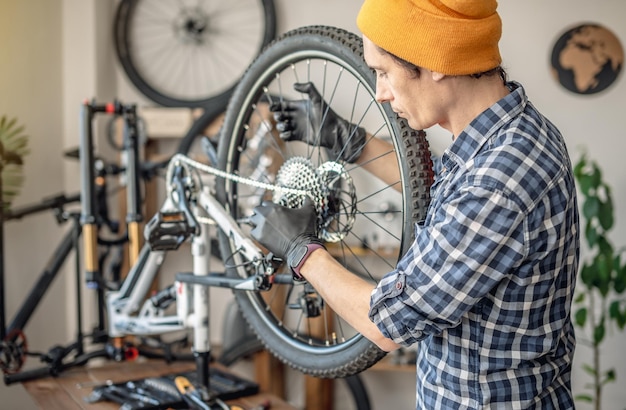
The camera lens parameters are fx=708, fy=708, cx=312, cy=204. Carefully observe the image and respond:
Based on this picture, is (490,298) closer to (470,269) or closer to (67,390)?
(470,269)

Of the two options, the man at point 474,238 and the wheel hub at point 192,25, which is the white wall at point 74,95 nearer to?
the wheel hub at point 192,25

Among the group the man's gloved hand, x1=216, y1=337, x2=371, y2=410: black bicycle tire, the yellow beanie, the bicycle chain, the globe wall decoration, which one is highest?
the globe wall decoration

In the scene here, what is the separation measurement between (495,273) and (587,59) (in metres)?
2.24

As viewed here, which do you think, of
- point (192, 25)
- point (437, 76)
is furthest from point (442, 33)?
point (192, 25)

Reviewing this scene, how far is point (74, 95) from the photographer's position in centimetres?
321

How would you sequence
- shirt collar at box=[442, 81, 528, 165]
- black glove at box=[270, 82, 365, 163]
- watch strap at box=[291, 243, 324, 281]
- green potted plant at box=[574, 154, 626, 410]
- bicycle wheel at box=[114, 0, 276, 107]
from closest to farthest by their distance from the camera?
1. shirt collar at box=[442, 81, 528, 165]
2. watch strap at box=[291, 243, 324, 281]
3. black glove at box=[270, 82, 365, 163]
4. green potted plant at box=[574, 154, 626, 410]
5. bicycle wheel at box=[114, 0, 276, 107]

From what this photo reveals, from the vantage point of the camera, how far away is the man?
1.03 metres

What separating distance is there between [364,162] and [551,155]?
547 mm

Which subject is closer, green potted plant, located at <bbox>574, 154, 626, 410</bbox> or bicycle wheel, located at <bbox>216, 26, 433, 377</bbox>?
bicycle wheel, located at <bbox>216, 26, 433, 377</bbox>

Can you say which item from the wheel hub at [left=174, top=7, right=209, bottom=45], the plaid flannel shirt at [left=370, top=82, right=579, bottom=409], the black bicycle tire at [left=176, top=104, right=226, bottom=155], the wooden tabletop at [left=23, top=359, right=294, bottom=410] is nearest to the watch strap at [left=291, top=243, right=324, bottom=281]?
the plaid flannel shirt at [left=370, top=82, right=579, bottom=409]

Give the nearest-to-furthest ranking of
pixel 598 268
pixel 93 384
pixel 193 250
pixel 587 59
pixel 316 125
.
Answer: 1. pixel 316 125
2. pixel 193 250
3. pixel 93 384
4. pixel 598 268
5. pixel 587 59

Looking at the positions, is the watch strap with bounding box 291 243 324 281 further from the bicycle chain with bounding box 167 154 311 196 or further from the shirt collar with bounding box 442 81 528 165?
the shirt collar with bounding box 442 81 528 165

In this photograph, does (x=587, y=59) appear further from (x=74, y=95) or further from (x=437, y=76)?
(x=74, y=95)

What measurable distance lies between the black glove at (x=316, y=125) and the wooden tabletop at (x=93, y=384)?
0.75 m
